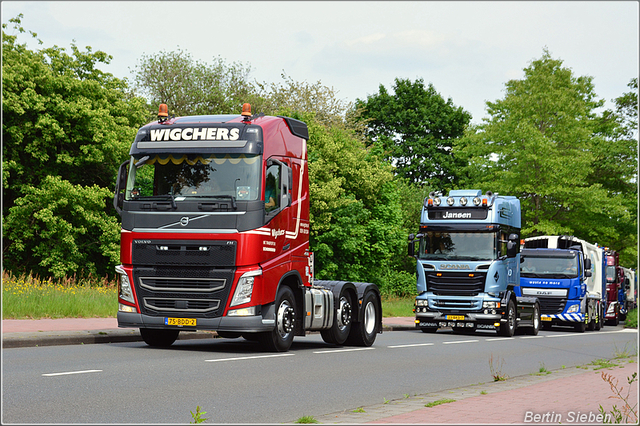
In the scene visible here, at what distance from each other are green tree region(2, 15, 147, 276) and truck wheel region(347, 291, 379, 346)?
17.6 meters

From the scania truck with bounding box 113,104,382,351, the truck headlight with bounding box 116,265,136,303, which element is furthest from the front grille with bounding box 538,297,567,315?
the truck headlight with bounding box 116,265,136,303

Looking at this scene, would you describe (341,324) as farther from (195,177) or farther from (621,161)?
(621,161)

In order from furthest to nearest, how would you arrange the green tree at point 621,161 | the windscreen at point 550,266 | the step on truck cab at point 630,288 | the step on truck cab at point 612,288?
the step on truck cab at point 630,288, the green tree at point 621,161, the step on truck cab at point 612,288, the windscreen at point 550,266

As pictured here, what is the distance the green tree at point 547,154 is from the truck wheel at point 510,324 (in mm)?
17417

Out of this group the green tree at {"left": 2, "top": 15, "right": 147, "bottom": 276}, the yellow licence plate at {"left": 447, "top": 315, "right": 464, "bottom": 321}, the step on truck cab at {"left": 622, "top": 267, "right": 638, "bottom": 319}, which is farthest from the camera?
the step on truck cab at {"left": 622, "top": 267, "right": 638, "bottom": 319}

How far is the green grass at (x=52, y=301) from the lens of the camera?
18.1 meters

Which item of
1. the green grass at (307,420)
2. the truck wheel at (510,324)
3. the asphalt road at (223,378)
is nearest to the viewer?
the green grass at (307,420)

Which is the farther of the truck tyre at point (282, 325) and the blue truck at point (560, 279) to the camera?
the blue truck at point (560, 279)

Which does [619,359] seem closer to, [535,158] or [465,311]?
[465,311]

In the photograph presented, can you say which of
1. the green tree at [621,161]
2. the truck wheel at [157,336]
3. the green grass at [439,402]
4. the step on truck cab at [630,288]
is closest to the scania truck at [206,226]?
the truck wheel at [157,336]

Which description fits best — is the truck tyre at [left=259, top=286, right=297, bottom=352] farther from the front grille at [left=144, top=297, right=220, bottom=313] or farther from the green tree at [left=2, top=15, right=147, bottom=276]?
the green tree at [left=2, top=15, right=147, bottom=276]

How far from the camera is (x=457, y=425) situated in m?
6.79

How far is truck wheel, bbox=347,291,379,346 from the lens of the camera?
16.4 meters

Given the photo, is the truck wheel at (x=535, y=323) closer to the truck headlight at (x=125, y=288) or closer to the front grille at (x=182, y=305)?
the front grille at (x=182, y=305)
